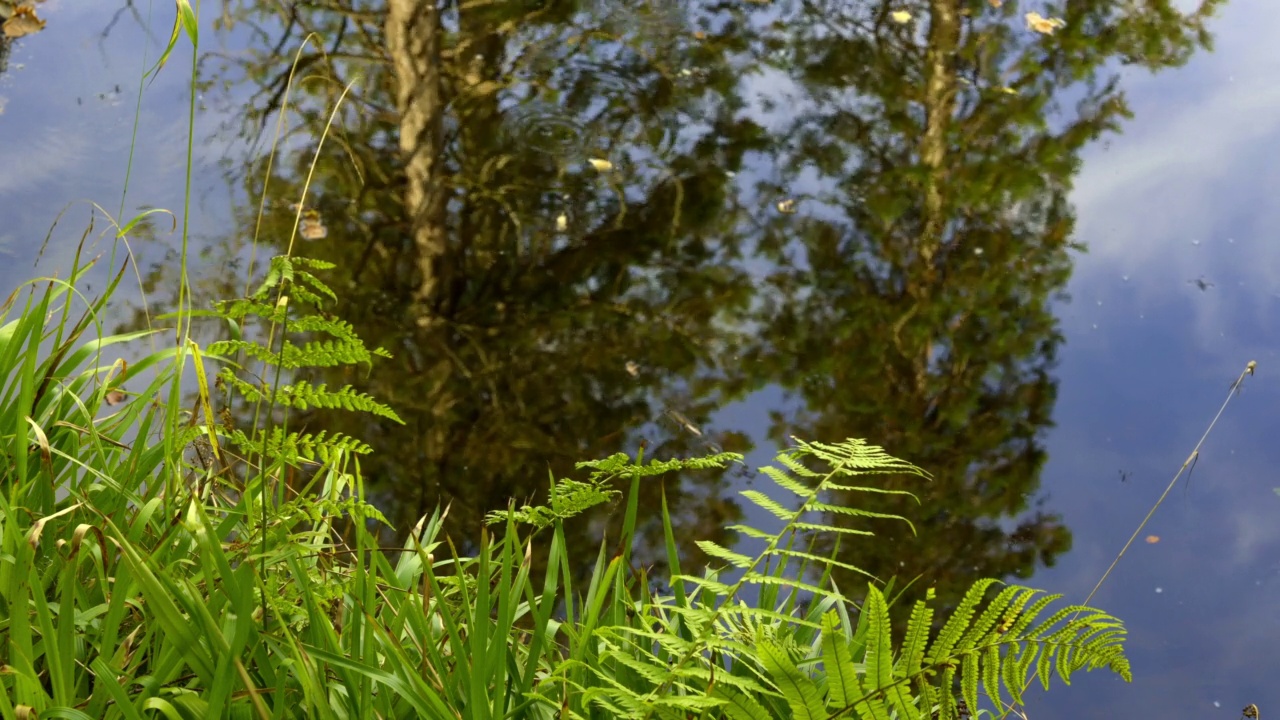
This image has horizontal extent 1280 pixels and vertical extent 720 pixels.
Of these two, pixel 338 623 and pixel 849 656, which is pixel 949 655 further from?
pixel 338 623

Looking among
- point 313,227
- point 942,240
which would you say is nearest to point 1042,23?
point 942,240

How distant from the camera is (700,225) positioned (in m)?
3.70

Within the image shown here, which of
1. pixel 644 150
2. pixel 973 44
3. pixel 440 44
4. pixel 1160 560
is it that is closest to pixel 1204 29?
pixel 973 44

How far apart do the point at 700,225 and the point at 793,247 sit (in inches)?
12.9

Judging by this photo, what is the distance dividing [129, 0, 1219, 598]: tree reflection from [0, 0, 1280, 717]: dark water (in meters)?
0.01

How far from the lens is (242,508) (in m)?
1.62

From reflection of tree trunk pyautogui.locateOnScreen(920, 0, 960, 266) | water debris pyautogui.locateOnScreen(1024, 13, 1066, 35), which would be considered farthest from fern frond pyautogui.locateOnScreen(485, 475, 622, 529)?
water debris pyautogui.locateOnScreen(1024, 13, 1066, 35)

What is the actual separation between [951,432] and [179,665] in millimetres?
2204

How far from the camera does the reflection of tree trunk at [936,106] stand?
12.1ft

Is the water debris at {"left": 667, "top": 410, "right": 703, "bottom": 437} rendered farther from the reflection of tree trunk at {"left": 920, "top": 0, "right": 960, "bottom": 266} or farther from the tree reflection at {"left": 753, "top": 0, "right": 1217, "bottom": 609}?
the reflection of tree trunk at {"left": 920, "top": 0, "right": 960, "bottom": 266}

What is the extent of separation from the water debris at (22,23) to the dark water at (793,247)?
0.08m

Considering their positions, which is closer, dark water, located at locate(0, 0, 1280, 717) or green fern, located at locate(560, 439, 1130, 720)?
green fern, located at locate(560, 439, 1130, 720)

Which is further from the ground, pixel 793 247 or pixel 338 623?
pixel 793 247

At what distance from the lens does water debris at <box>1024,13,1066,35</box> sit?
4.61m
